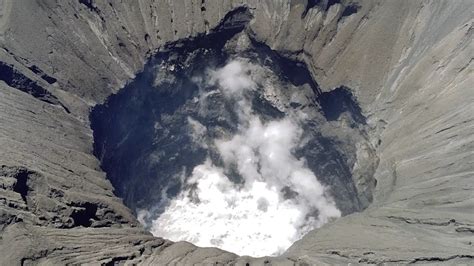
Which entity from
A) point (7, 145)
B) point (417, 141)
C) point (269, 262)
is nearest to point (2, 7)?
point (7, 145)

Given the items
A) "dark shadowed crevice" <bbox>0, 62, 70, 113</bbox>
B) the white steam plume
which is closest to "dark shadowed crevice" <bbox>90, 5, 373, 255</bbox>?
the white steam plume

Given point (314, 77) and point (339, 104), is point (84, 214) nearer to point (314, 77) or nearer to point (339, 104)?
point (314, 77)

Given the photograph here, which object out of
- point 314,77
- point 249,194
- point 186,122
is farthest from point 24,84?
point 314,77

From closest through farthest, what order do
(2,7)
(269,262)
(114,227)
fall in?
1. (269,262)
2. (114,227)
3. (2,7)

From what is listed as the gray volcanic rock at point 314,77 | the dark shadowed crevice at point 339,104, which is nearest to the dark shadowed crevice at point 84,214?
the gray volcanic rock at point 314,77

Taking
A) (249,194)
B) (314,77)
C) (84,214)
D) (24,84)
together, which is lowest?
(84,214)

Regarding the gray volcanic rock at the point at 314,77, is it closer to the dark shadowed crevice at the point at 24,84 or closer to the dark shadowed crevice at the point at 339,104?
the dark shadowed crevice at the point at 24,84

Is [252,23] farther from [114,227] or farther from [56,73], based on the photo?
[114,227]

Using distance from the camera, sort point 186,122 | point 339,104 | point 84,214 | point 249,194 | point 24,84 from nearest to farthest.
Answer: point 84,214, point 24,84, point 339,104, point 249,194, point 186,122
